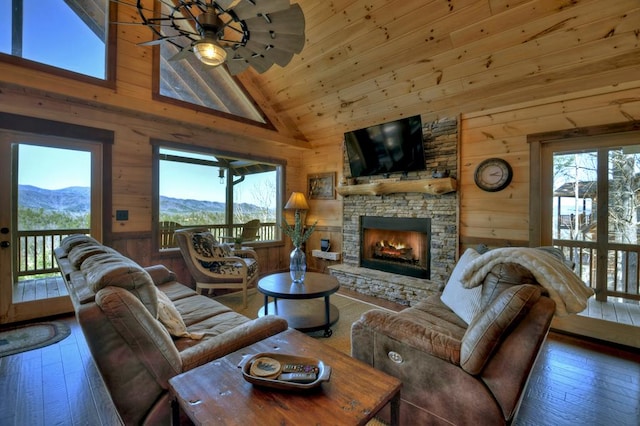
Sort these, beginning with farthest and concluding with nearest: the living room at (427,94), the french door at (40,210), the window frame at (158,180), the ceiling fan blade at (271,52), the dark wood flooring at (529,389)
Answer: the window frame at (158,180) < the french door at (40,210) < the living room at (427,94) < the ceiling fan blade at (271,52) < the dark wood flooring at (529,389)

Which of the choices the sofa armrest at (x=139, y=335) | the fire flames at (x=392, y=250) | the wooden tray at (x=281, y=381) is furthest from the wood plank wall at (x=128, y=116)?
the wooden tray at (x=281, y=381)

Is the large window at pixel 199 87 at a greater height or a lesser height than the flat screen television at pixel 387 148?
greater

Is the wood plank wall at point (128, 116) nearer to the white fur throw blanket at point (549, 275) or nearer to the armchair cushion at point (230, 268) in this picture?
the armchair cushion at point (230, 268)

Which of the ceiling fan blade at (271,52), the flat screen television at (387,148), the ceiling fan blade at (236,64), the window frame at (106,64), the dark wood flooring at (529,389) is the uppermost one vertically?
the window frame at (106,64)

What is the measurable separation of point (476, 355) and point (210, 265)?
316cm

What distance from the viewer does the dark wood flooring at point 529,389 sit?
5.57ft

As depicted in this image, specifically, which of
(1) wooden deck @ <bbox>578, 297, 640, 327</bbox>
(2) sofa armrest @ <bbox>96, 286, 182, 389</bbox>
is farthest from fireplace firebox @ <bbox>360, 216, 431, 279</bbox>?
(2) sofa armrest @ <bbox>96, 286, 182, 389</bbox>

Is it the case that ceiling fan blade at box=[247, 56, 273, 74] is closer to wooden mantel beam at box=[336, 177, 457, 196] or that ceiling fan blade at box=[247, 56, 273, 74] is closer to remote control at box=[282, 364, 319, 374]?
remote control at box=[282, 364, 319, 374]

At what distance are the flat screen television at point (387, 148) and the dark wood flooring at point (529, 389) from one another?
255cm

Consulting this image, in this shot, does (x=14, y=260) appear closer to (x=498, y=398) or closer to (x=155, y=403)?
(x=155, y=403)

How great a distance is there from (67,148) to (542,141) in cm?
533

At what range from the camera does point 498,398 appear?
1263 mm

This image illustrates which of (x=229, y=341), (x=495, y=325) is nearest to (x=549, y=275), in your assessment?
(x=495, y=325)

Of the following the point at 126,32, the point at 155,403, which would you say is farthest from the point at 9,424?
the point at 126,32
